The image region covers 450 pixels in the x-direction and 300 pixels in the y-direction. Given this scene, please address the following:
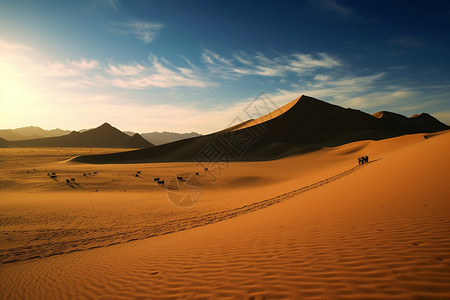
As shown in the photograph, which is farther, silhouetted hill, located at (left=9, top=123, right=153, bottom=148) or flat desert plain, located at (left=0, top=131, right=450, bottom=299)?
silhouetted hill, located at (left=9, top=123, right=153, bottom=148)

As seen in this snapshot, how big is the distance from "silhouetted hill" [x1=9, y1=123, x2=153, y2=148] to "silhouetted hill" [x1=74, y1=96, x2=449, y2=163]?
8768cm

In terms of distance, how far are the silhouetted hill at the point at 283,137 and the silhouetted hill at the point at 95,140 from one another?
8768cm

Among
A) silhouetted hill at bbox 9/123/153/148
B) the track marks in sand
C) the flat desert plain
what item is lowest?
the track marks in sand

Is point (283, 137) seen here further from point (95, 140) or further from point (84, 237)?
point (95, 140)

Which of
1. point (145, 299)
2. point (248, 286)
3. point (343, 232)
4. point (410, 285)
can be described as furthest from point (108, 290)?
point (343, 232)

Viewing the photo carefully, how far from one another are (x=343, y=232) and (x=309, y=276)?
2388mm

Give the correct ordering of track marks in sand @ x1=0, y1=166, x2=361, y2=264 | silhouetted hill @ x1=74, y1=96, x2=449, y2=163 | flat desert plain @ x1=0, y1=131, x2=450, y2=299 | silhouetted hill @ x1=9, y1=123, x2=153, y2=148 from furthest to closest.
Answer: silhouetted hill @ x1=9, y1=123, x2=153, y2=148, silhouetted hill @ x1=74, y1=96, x2=449, y2=163, track marks in sand @ x1=0, y1=166, x2=361, y2=264, flat desert plain @ x1=0, y1=131, x2=450, y2=299

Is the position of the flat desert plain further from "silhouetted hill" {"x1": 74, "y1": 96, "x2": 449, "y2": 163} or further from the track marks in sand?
"silhouetted hill" {"x1": 74, "y1": 96, "x2": 449, "y2": 163}

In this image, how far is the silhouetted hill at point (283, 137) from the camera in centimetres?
5384

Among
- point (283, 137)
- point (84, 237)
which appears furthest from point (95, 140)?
point (84, 237)

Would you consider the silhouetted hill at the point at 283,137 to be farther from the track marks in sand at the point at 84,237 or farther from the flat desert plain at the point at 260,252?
the flat desert plain at the point at 260,252

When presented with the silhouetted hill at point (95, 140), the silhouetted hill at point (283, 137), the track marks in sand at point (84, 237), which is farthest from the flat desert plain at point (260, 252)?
the silhouetted hill at point (95, 140)

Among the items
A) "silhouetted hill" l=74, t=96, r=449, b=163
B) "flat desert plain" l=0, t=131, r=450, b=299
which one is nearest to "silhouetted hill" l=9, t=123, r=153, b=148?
"silhouetted hill" l=74, t=96, r=449, b=163

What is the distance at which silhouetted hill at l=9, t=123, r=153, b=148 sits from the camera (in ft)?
404
